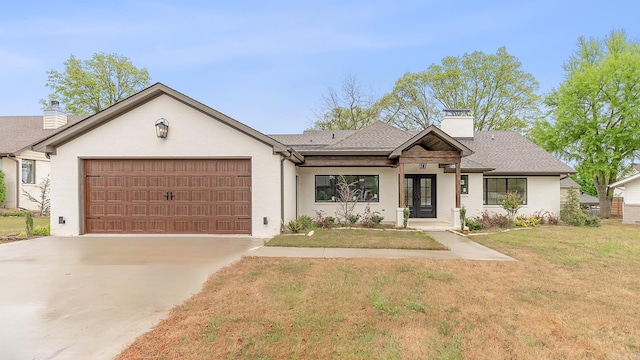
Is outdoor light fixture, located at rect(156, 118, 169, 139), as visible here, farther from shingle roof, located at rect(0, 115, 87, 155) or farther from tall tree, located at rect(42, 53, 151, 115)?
tall tree, located at rect(42, 53, 151, 115)

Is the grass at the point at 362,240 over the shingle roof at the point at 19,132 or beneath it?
beneath

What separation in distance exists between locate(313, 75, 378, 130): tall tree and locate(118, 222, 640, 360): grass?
25018 millimetres

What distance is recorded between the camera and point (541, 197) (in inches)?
614

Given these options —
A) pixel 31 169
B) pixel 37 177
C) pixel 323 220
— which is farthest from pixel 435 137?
pixel 31 169

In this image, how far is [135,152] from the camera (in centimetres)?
1017

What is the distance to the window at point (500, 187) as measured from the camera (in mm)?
15727

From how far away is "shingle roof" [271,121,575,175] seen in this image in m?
14.1

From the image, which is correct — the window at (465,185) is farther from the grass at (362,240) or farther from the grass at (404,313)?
the grass at (404,313)

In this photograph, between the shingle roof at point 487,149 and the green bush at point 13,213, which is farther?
the green bush at point 13,213

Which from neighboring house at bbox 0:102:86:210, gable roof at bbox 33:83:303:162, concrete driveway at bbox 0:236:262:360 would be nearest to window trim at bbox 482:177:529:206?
gable roof at bbox 33:83:303:162

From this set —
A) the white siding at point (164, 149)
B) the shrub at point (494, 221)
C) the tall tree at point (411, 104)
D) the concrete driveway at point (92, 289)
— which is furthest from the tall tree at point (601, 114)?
the concrete driveway at point (92, 289)

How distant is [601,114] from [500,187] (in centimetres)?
922

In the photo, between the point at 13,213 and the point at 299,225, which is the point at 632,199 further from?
the point at 13,213

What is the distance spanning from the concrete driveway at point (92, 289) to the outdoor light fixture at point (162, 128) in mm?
3335
